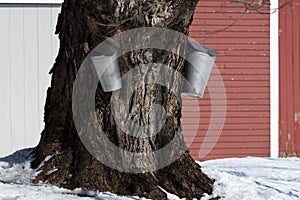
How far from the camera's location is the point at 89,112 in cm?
496

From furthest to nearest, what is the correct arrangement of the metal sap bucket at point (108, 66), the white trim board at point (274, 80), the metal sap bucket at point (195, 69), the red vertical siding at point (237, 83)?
the white trim board at point (274, 80)
the red vertical siding at point (237, 83)
the metal sap bucket at point (195, 69)
the metal sap bucket at point (108, 66)

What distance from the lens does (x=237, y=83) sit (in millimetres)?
9672

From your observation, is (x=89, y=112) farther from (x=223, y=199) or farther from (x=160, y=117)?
(x=223, y=199)

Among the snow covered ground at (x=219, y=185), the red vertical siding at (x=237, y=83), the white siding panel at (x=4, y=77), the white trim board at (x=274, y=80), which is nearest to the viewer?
the snow covered ground at (x=219, y=185)

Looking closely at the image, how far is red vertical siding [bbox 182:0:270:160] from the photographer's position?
955 centimetres

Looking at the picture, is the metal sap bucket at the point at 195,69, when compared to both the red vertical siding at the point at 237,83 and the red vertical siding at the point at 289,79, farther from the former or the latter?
the red vertical siding at the point at 289,79

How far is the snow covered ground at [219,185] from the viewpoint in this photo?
466cm

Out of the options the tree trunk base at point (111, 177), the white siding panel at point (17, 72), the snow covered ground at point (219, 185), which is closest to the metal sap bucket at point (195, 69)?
the tree trunk base at point (111, 177)

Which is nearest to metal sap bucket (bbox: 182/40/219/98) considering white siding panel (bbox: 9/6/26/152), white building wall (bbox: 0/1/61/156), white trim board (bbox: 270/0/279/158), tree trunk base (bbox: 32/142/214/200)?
tree trunk base (bbox: 32/142/214/200)

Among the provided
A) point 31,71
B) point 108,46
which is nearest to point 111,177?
point 108,46

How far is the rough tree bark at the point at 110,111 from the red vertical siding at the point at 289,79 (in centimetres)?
480

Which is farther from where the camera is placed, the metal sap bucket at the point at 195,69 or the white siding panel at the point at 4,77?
the white siding panel at the point at 4,77

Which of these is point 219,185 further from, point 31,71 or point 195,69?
point 31,71

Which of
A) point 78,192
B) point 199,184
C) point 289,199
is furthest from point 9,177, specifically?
point 289,199
